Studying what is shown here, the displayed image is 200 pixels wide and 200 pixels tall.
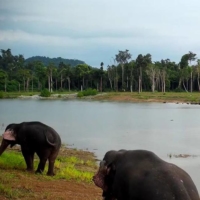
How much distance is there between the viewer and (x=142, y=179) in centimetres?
486

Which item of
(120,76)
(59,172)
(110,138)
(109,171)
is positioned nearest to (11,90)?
(120,76)

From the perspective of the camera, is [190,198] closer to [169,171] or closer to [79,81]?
[169,171]

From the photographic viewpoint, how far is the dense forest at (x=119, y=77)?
89.8 meters

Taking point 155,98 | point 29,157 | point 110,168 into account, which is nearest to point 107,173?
point 110,168

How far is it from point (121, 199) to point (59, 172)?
6734 mm

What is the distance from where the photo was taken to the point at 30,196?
7625 mm

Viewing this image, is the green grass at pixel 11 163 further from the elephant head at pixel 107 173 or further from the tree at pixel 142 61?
the tree at pixel 142 61

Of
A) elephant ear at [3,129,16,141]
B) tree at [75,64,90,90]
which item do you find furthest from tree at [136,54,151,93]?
elephant ear at [3,129,16,141]

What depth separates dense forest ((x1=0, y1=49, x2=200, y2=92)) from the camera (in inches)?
3536

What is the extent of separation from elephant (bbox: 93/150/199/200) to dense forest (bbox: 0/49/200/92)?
8273 cm

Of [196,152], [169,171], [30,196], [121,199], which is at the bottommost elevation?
[196,152]

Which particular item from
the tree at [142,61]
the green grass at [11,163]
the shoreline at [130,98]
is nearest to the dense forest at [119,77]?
the tree at [142,61]

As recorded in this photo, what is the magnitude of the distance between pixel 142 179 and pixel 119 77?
91.3m

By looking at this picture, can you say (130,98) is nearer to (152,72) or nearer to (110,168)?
(152,72)
